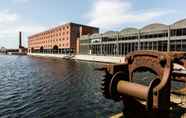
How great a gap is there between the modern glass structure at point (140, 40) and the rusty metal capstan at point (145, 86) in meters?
43.2

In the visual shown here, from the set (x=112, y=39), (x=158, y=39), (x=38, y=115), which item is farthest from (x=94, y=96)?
(x=112, y=39)

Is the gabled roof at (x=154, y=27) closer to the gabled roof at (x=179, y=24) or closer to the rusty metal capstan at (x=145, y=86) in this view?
the gabled roof at (x=179, y=24)

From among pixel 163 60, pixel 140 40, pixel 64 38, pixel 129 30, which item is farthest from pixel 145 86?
pixel 64 38

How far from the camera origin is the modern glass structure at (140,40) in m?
48.4

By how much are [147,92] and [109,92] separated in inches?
88.6

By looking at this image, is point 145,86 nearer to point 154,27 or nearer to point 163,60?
point 163,60

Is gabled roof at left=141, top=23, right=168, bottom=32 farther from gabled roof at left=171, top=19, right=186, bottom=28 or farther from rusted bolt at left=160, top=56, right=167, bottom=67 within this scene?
rusted bolt at left=160, top=56, right=167, bottom=67

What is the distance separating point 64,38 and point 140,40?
2191 inches

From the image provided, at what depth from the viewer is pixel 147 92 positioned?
6332 mm

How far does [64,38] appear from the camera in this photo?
104875 millimetres

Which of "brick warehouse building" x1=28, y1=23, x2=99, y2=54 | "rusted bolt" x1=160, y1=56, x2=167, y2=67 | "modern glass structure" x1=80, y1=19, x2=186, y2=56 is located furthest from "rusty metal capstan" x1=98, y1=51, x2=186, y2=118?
"brick warehouse building" x1=28, y1=23, x2=99, y2=54

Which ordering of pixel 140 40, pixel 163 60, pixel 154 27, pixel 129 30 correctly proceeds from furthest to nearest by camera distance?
1. pixel 129 30
2. pixel 140 40
3. pixel 154 27
4. pixel 163 60

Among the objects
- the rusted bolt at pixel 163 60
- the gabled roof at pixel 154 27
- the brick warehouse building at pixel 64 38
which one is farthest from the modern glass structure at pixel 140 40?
the rusted bolt at pixel 163 60

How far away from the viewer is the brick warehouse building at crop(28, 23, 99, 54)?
9912 centimetres
